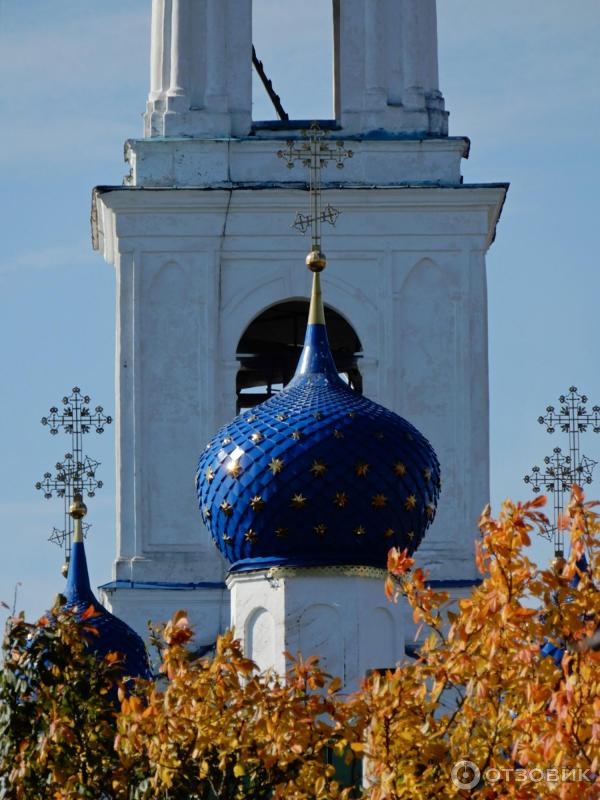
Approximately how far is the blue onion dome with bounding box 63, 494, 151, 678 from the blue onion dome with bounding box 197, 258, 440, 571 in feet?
9.61

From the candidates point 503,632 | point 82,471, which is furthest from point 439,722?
point 82,471

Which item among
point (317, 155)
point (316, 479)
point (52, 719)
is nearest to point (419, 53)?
point (317, 155)

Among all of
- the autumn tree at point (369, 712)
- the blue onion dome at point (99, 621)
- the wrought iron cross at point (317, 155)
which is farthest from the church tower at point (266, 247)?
the autumn tree at point (369, 712)

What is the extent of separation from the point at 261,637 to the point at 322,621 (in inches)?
17.1

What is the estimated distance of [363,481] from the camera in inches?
952

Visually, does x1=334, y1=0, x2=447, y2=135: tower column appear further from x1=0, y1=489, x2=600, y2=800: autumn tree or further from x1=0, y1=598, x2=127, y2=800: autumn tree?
x1=0, y1=598, x2=127, y2=800: autumn tree

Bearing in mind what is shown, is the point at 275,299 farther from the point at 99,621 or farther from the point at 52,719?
the point at 52,719

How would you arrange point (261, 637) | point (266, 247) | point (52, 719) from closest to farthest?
1. point (52, 719)
2. point (261, 637)
3. point (266, 247)

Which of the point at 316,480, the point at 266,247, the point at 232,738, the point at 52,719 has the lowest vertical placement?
the point at 232,738

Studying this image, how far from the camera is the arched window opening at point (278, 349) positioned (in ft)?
109

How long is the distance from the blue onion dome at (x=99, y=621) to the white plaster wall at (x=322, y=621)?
3431 mm

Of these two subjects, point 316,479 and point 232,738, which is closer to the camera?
point 232,738

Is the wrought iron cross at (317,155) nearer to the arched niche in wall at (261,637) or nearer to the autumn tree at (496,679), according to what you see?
the arched niche in wall at (261,637)

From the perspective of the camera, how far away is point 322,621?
77.0ft
